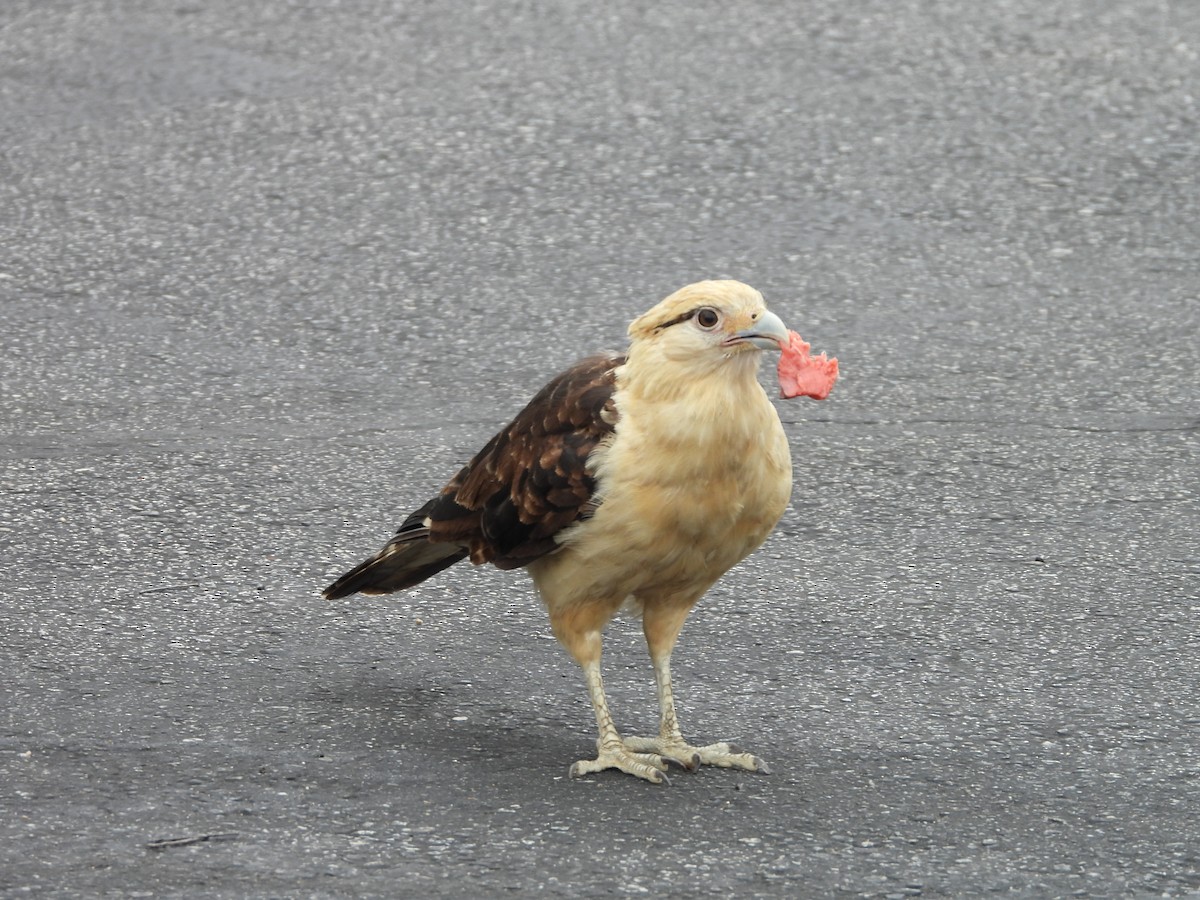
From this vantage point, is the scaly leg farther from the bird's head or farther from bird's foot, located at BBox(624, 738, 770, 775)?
the bird's head

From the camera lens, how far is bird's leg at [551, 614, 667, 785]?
4.46 m

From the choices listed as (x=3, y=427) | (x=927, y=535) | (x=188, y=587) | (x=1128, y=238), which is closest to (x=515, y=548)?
(x=188, y=587)

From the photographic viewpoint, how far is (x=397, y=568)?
497cm

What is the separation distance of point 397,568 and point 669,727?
2.92 ft

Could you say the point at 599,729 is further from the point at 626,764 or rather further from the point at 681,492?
the point at 681,492

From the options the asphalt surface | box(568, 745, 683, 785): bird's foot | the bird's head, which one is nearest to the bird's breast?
the bird's head

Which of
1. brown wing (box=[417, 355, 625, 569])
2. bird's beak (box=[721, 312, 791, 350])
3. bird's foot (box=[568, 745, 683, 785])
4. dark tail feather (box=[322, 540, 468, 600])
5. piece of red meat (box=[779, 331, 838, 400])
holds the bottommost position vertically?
bird's foot (box=[568, 745, 683, 785])

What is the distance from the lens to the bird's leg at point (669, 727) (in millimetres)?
4516

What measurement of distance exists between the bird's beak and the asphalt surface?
1047mm

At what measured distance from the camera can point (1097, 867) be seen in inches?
160

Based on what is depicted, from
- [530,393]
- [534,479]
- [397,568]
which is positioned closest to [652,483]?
[534,479]

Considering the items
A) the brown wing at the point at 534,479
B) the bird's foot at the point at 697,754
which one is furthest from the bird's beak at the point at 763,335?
the bird's foot at the point at 697,754

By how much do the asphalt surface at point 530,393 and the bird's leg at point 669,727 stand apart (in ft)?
0.30

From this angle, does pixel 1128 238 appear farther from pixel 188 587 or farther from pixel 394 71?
pixel 188 587
